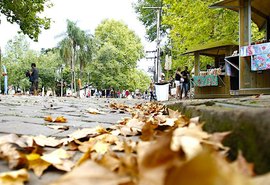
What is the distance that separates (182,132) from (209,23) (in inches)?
653

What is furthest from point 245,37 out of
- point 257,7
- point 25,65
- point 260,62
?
point 25,65

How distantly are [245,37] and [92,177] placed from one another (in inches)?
396

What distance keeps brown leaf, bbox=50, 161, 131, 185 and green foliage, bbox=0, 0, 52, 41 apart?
19.2 metres

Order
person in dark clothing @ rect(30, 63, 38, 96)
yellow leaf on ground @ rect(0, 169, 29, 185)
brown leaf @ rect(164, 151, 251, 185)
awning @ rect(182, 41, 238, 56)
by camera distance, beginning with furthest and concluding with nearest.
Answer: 1. person in dark clothing @ rect(30, 63, 38, 96)
2. awning @ rect(182, 41, 238, 56)
3. yellow leaf on ground @ rect(0, 169, 29, 185)
4. brown leaf @ rect(164, 151, 251, 185)

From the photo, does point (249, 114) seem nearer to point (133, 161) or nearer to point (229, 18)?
point (133, 161)

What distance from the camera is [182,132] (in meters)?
1.45

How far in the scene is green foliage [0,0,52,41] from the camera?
732 inches

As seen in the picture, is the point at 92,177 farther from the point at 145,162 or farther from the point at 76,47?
the point at 76,47

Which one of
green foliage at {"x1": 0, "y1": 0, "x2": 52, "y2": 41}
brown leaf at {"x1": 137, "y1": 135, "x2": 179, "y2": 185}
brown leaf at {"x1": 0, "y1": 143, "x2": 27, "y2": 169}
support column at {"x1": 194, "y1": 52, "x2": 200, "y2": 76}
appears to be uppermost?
green foliage at {"x1": 0, "y1": 0, "x2": 52, "y2": 41}

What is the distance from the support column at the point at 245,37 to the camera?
10.0 meters

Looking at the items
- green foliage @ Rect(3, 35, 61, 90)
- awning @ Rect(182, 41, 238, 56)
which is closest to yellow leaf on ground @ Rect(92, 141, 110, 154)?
awning @ Rect(182, 41, 238, 56)

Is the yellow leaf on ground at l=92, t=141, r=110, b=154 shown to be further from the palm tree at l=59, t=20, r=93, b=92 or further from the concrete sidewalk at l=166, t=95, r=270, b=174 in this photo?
the palm tree at l=59, t=20, r=93, b=92

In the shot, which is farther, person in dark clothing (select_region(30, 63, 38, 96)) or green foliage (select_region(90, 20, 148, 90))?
green foliage (select_region(90, 20, 148, 90))

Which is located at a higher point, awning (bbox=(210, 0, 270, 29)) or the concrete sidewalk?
awning (bbox=(210, 0, 270, 29))
